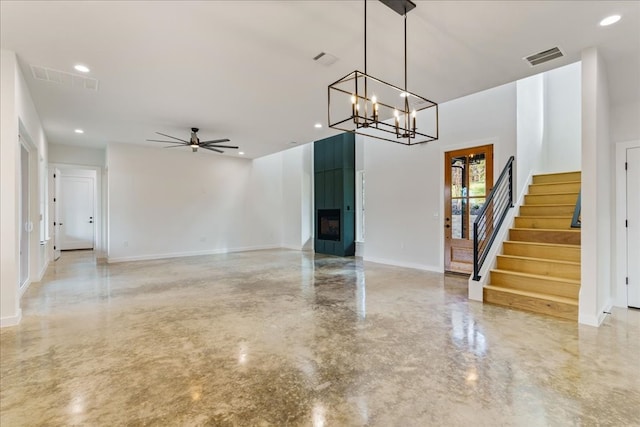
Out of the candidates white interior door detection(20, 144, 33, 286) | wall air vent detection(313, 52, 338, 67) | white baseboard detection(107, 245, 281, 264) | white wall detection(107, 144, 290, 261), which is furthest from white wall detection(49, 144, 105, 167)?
wall air vent detection(313, 52, 338, 67)

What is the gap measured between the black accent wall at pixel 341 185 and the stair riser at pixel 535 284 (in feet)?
14.7

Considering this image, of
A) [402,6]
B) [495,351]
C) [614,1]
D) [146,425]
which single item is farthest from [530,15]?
[146,425]

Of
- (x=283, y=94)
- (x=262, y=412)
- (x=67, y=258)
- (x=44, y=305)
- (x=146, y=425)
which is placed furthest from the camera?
(x=67, y=258)

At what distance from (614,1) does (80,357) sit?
5369 mm

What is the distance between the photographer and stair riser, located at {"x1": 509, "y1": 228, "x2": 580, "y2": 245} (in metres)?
4.24

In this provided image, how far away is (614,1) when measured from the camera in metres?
2.53

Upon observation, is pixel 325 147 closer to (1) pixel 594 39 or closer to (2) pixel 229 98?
(2) pixel 229 98

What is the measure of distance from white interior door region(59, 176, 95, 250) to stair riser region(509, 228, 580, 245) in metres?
11.7

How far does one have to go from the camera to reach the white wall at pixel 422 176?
215 inches

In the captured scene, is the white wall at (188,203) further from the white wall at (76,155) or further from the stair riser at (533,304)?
the stair riser at (533,304)

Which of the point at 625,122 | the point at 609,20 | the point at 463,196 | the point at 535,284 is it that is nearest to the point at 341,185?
the point at 463,196

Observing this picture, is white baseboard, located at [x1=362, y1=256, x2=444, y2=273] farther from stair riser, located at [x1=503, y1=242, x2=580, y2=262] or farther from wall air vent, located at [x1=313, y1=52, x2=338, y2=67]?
wall air vent, located at [x1=313, y1=52, x2=338, y2=67]

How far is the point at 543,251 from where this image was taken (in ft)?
14.2

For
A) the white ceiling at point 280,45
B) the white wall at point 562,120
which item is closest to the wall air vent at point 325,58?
the white ceiling at point 280,45
